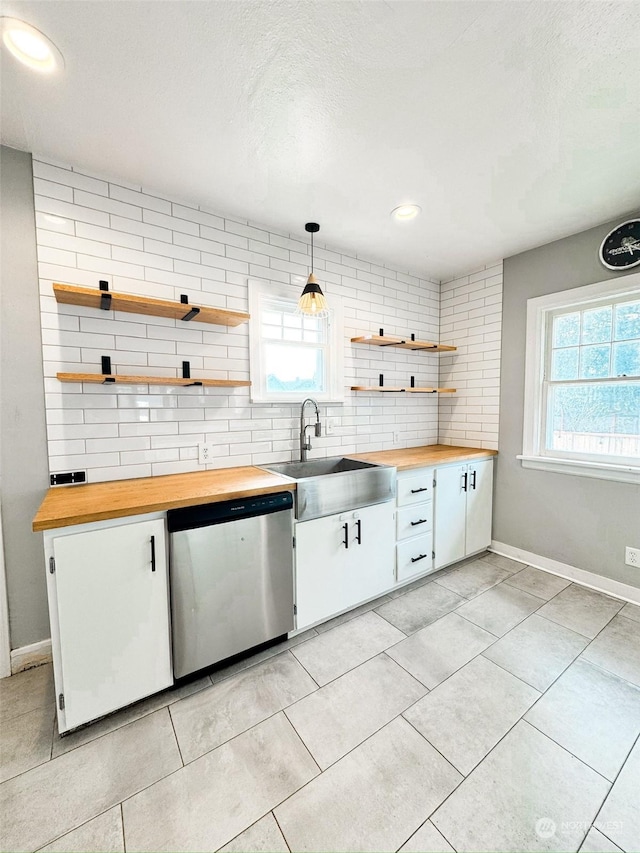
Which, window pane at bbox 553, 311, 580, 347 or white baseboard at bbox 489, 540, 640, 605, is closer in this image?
white baseboard at bbox 489, 540, 640, 605

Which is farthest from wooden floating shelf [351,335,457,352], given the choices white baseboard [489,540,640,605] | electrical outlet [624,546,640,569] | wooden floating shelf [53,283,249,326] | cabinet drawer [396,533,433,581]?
electrical outlet [624,546,640,569]

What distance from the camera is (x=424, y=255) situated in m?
2.99

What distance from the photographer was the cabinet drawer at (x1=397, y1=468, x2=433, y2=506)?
246 cm

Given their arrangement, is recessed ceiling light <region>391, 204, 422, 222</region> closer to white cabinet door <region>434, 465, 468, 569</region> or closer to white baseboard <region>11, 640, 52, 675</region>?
white cabinet door <region>434, 465, 468, 569</region>

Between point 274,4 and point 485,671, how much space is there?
2873 millimetres

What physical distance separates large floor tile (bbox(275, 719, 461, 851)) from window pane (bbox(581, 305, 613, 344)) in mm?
2787

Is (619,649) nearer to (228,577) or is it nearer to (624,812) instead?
(624,812)

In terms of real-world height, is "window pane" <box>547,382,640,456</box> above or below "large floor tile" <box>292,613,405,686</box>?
above

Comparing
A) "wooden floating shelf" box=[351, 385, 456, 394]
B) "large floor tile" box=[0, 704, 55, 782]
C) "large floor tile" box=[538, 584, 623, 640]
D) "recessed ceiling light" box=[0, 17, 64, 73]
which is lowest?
"large floor tile" box=[0, 704, 55, 782]

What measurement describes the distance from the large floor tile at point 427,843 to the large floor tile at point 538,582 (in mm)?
1783

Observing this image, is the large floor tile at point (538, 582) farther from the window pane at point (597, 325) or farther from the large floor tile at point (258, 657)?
the window pane at point (597, 325)

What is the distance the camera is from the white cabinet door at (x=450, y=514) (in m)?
2.72

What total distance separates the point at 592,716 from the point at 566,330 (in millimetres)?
2490

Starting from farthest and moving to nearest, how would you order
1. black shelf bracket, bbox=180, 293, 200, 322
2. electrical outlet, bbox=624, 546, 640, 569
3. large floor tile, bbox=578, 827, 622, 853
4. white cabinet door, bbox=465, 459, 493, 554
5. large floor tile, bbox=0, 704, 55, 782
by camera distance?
white cabinet door, bbox=465, 459, 493, 554 → electrical outlet, bbox=624, 546, 640, 569 → black shelf bracket, bbox=180, 293, 200, 322 → large floor tile, bbox=0, 704, 55, 782 → large floor tile, bbox=578, 827, 622, 853
